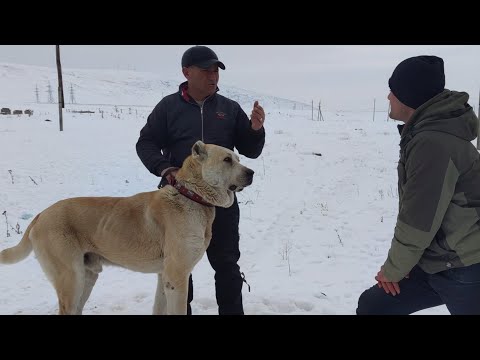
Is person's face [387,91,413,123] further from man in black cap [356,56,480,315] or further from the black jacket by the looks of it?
the black jacket

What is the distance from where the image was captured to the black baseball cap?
338cm

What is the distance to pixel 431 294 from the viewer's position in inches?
95.2

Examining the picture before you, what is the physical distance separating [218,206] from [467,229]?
83.5 inches

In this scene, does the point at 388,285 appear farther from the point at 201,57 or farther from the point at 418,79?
the point at 201,57

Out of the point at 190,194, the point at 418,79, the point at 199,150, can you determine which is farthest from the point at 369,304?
the point at 199,150

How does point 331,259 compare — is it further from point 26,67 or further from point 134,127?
point 26,67

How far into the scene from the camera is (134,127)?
757 inches

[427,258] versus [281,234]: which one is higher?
[427,258]

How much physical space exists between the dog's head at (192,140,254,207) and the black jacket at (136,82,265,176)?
270 millimetres

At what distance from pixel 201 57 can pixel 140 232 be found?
1.67 meters

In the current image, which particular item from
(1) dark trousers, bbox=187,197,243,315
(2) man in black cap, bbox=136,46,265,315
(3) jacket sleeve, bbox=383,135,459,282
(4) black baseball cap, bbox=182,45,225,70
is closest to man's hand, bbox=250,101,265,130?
(2) man in black cap, bbox=136,46,265,315
